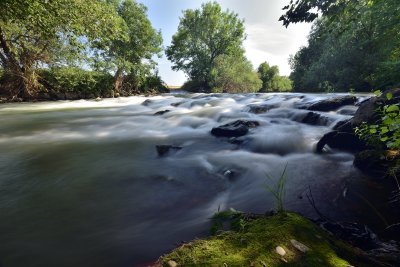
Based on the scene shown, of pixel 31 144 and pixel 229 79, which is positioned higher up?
pixel 229 79

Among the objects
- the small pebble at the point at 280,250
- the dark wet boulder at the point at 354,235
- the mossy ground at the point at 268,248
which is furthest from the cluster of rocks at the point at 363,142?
the small pebble at the point at 280,250

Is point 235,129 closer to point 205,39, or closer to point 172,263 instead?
point 172,263

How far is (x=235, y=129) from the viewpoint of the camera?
803cm

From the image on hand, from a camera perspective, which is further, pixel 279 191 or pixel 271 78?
pixel 271 78

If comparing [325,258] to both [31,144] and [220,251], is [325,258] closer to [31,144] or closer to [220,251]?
[220,251]

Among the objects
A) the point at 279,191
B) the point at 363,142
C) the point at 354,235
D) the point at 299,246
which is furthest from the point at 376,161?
the point at 299,246

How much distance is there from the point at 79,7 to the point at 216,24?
35621 millimetres

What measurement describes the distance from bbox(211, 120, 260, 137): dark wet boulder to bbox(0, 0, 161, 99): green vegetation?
548cm

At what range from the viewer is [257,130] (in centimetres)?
823

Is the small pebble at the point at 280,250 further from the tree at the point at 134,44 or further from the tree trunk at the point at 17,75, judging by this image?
the tree at the point at 134,44

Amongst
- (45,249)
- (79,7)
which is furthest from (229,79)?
(45,249)

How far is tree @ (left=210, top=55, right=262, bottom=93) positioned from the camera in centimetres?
4131

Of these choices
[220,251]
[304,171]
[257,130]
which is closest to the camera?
[220,251]

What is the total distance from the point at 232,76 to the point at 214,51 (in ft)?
17.7
